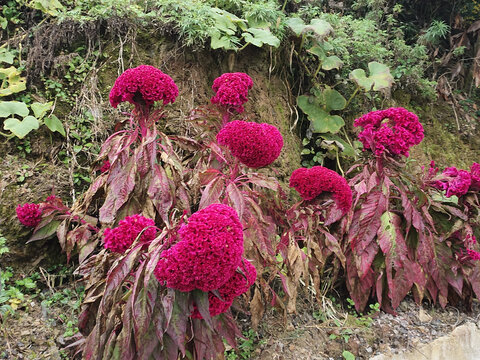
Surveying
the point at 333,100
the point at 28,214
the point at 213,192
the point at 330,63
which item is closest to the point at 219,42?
the point at 330,63

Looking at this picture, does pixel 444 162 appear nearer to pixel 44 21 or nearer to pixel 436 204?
pixel 436 204

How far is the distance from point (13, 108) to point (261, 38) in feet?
6.01

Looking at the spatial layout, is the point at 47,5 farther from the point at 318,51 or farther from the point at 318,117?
the point at 318,117

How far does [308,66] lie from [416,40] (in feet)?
8.20

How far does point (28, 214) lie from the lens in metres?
1.96

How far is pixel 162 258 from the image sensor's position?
1163mm

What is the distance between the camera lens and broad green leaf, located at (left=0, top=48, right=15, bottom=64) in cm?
250

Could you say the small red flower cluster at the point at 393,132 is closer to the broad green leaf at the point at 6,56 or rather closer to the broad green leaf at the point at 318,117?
the broad green leaf at the point at 318,117

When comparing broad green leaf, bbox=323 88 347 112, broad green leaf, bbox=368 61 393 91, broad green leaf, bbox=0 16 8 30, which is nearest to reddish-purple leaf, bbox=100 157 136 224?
broad green leaf, bbox=0 16 8 30

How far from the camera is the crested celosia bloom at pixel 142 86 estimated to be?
1.65 meters

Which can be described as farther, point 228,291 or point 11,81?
point 11,81

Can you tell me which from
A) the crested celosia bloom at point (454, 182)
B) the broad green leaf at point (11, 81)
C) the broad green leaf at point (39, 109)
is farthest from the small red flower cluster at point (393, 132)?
the broad green leaf at point (11, 81)

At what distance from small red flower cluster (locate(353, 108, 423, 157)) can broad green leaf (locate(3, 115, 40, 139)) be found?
6.84ft

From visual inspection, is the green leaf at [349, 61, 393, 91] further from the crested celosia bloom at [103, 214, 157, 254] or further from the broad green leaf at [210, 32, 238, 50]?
the crested celosia bloom at [103, 214, 157, 254]
